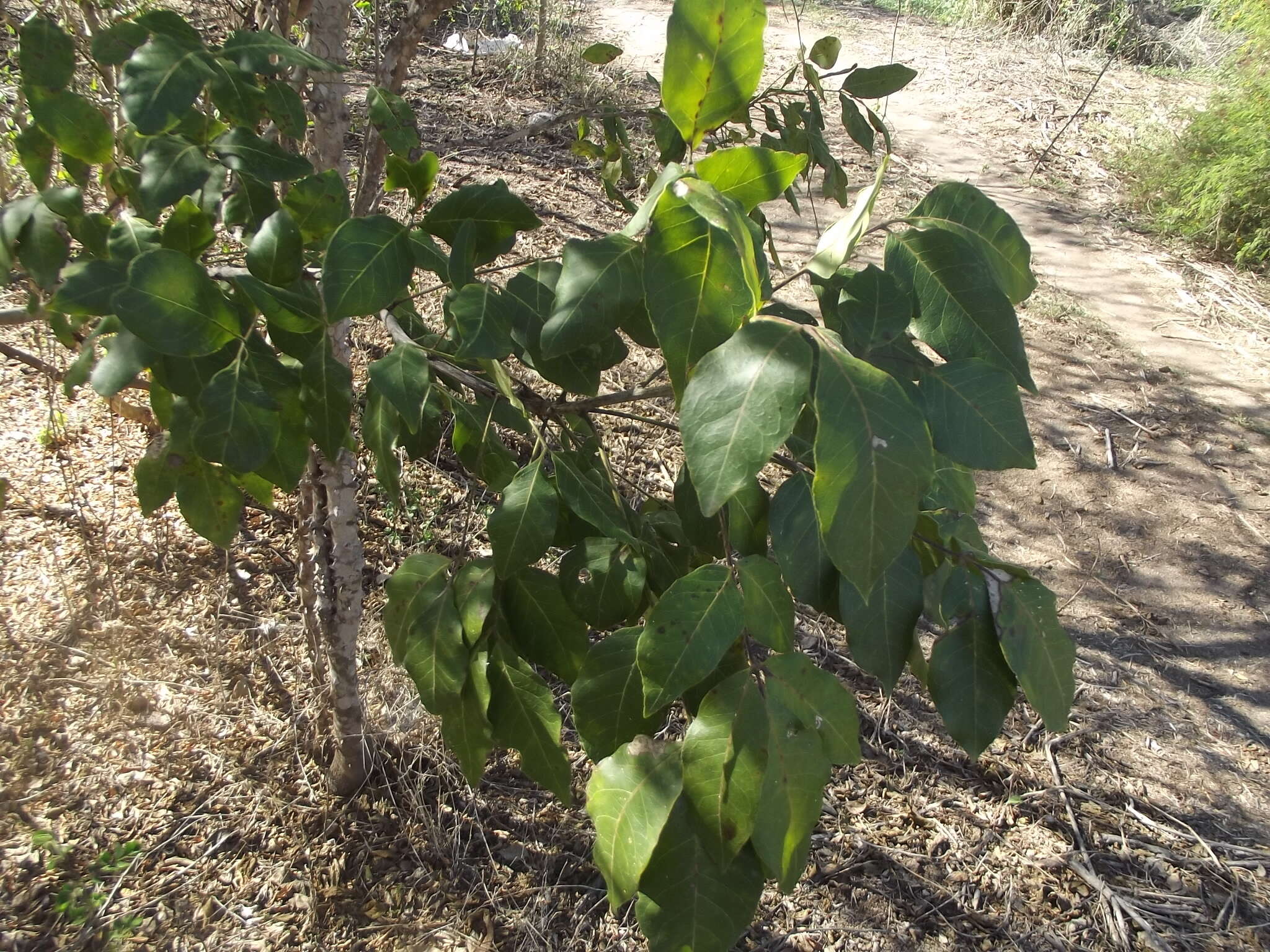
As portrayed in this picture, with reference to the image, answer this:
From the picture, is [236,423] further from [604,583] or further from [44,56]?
[44,56]

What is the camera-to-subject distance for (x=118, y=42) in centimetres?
88

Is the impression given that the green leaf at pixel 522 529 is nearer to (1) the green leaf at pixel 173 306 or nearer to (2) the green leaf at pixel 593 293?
(2) the green leaf at pixel 593 293

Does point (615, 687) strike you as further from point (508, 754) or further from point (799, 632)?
point (799, 632)

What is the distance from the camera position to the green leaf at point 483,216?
89 centimetres

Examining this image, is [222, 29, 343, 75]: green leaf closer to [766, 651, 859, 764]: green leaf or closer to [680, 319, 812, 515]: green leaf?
[680, 319, 812, 515]: green leaf

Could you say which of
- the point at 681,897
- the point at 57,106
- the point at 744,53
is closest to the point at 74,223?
the point at 57,106

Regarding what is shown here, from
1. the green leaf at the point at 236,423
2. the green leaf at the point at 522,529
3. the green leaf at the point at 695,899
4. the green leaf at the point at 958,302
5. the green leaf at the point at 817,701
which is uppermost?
the green leaf at the point at 958,302

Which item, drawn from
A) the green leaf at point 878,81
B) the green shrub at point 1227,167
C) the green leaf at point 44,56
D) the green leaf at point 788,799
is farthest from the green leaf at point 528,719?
the green shrub at point 1227,167

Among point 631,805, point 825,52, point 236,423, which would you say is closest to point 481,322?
point 236,423

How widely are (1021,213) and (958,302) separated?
595cm

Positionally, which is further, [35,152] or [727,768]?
[35,152]

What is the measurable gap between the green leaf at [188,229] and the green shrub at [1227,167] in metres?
6.27

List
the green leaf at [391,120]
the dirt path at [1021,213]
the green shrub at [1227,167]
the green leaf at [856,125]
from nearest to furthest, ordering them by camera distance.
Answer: the green leaf at [391,120]
the green leaf at [856,125]
the dirt path at [1021,213]
the green shrub at [1227,167]

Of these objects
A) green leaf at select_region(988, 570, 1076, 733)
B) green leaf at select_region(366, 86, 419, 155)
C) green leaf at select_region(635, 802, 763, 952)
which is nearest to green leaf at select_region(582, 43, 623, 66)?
green leaf at select_region(366, 86, 419, 155)
